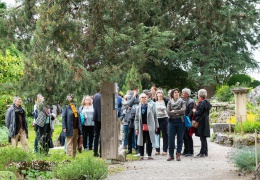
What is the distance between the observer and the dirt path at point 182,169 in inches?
418

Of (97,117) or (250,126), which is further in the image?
(250,126)

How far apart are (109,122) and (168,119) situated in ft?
5.90

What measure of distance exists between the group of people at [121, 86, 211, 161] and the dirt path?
16.7 inches

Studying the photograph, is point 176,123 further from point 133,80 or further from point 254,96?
point 254,96

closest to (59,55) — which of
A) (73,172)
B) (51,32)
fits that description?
(51,32)

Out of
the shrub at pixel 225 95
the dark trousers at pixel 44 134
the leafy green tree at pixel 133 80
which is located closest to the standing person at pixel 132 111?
the dark trousers at pixel 44 134

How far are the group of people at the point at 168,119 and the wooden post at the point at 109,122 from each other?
0.99 metres

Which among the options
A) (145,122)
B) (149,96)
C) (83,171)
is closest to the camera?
(83,171)

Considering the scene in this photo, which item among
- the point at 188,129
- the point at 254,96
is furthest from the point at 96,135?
the point at 254,96

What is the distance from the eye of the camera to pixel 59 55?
9.94m

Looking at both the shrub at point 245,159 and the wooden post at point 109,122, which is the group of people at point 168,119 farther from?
the shrub at point 245,159

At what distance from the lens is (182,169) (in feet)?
38.3

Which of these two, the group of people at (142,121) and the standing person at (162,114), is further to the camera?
the standing person at (162,114)

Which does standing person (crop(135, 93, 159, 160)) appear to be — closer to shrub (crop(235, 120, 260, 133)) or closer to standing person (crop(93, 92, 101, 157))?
standing person (crop(93, 92, 101, 157))
